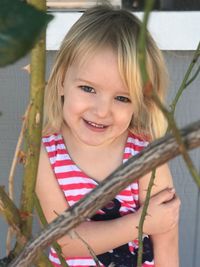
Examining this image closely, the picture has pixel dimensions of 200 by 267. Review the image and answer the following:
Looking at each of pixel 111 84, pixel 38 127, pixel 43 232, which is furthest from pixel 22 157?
pixel 111 84

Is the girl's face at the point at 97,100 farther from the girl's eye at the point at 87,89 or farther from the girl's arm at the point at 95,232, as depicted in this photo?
the girl's arm at the point at 95,232

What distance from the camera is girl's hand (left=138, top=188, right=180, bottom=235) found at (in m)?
1.38

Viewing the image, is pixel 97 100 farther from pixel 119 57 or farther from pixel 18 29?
pixel 18 29

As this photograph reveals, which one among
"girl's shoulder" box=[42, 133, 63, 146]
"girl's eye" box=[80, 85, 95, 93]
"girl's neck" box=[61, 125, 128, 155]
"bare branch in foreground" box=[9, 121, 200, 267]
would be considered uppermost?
"bare branch in foreground" box=[9, 121, 200, 267]

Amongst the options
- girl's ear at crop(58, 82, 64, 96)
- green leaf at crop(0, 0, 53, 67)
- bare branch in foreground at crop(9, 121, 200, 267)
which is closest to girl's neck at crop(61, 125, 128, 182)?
girl's ear at crop(58, 82, 64, 96)

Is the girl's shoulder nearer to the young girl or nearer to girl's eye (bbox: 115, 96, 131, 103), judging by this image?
the young girl

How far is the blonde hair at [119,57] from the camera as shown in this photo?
1.39 metres

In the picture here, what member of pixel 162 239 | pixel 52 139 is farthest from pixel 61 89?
pixel 162 239

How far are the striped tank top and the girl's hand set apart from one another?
6 cm

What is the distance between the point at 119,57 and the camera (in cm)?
138

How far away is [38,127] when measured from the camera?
0.74 m

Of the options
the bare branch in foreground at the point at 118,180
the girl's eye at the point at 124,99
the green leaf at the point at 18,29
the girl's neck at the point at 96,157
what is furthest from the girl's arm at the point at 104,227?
the green leaf at the point at 18,29

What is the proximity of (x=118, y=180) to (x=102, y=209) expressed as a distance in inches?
36.4

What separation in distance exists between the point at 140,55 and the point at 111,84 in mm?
936
